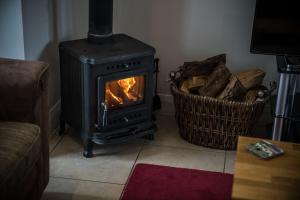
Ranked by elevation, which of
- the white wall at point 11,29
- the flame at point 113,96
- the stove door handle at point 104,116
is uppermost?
the white wall at point 11,29

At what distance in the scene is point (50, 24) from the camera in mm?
2982

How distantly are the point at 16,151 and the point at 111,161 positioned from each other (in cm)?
96

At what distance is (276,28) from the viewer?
2.84 meters

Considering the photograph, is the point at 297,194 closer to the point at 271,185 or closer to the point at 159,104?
the point at 271,185

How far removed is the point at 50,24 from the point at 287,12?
1325 millimetres

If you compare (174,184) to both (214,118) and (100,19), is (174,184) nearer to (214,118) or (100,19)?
(214,118)

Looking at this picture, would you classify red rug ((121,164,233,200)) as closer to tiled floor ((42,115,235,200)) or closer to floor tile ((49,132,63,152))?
tiled floor ((42,115,235,200))

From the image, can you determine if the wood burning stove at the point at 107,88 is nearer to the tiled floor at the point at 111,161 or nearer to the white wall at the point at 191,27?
the tiled floor at the point at 111,161

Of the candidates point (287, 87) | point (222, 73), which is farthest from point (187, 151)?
Answer: point (287, 87)

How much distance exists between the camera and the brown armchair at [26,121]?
200 cm

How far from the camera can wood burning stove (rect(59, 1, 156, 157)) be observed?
2734 millimetres

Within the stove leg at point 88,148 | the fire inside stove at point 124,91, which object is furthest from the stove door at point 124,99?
the stove leg at point 88,148

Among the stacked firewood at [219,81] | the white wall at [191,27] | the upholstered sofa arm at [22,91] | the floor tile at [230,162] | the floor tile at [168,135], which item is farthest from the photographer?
the white wall at [191,27]

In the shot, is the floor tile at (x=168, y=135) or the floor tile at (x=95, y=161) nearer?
the floor tile at (x=95, y=161)
